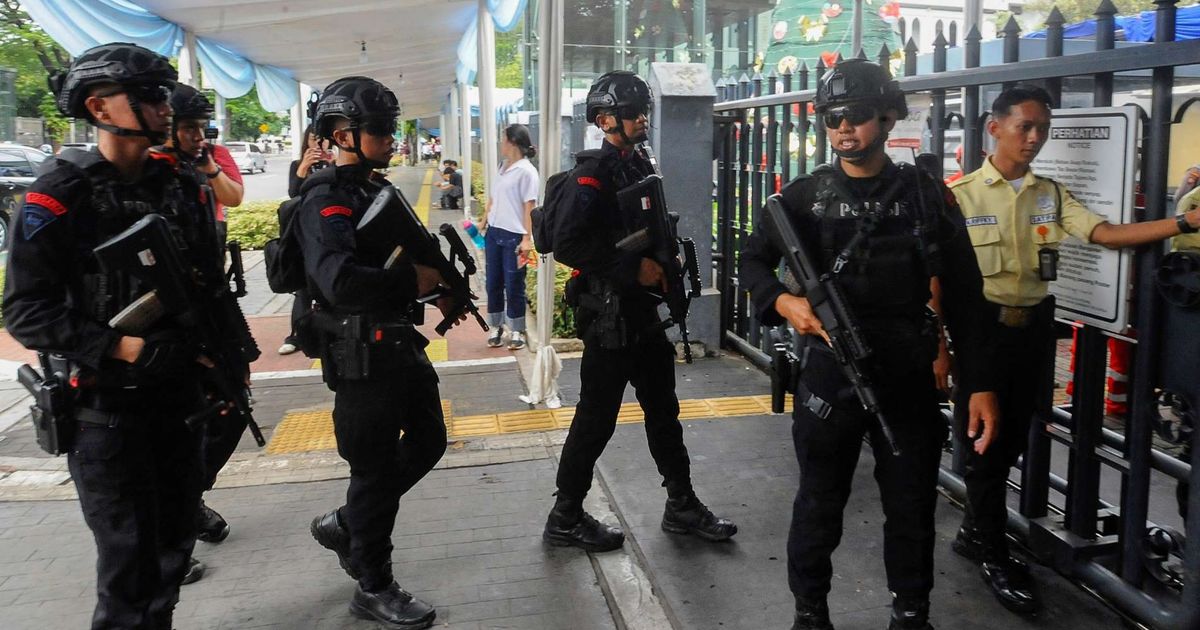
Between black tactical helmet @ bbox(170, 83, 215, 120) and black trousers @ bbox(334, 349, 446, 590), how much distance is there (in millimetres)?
1951

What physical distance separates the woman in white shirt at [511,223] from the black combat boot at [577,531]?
12.0 ft

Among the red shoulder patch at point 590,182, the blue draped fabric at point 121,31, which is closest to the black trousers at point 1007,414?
the red shoulder patch at point 590,182

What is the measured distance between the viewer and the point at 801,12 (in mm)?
27219

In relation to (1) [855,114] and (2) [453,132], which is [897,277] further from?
(2) [453,132]

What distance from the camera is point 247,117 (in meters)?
55.4

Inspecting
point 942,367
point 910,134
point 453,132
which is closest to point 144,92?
point 942,367

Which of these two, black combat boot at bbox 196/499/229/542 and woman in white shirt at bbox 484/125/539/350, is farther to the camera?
woman in white shirt at bbox 484/125/539/350

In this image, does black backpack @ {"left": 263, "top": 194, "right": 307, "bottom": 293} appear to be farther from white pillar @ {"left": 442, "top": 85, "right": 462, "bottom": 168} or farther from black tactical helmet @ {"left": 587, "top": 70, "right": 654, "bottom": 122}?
white pillar @ {"left": 442, "top": 85, "right": 462, "bottom": 168}

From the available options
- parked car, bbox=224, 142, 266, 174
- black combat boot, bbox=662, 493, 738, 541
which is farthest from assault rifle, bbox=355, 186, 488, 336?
parked car, bbox=224, 142, 266, 174

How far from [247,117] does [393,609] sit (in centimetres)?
5797

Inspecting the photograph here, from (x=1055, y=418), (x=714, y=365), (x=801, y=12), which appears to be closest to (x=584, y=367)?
(x=1055, y=418)

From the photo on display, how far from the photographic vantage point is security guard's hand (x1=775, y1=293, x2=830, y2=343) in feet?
9.00

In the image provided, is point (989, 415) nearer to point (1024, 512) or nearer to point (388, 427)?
point (1024, 512)

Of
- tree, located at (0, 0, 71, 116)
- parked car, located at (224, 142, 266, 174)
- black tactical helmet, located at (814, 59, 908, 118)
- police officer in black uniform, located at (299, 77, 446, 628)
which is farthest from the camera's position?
parked car, located at (224, 142, 266, 174)
